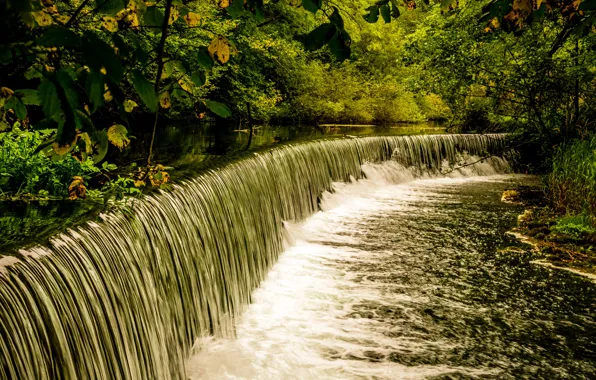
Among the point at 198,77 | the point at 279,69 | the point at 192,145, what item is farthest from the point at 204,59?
the point at 279,69

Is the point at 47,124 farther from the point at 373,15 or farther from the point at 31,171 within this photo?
the point at 31,171

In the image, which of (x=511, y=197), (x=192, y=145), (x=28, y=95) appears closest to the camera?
(x=28, y=95)

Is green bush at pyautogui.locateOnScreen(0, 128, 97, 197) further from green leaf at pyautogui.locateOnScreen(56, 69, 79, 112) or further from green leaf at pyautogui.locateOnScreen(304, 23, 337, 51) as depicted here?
green leaf at pyautogui.locateOnScreen(56, 69, 79, 112)

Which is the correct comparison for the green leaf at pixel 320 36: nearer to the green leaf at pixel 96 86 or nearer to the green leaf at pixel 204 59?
the green leaf at pixel 204 59

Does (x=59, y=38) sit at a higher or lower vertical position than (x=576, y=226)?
higher

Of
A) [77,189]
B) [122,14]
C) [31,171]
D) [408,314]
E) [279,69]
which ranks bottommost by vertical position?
[408,314]

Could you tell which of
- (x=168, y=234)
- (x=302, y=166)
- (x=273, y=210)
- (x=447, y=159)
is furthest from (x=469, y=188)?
(x=168, y=234)

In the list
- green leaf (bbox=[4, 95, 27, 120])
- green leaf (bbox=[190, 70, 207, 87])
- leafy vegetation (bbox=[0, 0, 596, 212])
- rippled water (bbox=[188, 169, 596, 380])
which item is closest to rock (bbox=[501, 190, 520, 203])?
leafy vegetation (bbox=[0, 0, 596, 212])

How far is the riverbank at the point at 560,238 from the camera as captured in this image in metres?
7.40

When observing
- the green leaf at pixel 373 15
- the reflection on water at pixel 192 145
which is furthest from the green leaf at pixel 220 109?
the reflection on water at pixel 192 145

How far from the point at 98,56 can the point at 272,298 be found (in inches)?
217

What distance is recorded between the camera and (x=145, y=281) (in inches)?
163

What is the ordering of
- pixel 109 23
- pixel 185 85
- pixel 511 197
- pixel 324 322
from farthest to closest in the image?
pixel 511 197 < pixel 324 322 < pixel 185 85 < pixel 109 23

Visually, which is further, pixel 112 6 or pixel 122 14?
pixel 122 14
